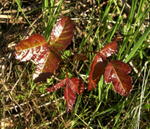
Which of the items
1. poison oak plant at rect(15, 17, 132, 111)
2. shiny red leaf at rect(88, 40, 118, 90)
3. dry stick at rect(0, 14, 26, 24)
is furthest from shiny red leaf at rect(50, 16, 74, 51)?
dry stick at rect(0, 14, 26, 24)

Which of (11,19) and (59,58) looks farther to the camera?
(11,19)

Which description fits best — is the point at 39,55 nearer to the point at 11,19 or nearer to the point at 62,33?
the point at 62,33

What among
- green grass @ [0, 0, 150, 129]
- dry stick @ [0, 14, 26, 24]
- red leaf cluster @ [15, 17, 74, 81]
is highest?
dry stick @ [0, 14, 26, 24]

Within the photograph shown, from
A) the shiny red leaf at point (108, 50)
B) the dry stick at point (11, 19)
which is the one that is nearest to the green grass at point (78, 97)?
the dry stick at point (11, 19)

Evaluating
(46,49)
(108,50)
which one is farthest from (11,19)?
(108,50)

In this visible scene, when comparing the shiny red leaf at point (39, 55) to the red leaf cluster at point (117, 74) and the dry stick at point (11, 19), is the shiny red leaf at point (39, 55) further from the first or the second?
the dry stick at point (11, 19)

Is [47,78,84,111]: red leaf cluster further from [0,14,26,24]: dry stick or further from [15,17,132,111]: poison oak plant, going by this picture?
[0,14,26,24]: dry stick

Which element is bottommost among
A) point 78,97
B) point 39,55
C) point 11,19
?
point 78,97

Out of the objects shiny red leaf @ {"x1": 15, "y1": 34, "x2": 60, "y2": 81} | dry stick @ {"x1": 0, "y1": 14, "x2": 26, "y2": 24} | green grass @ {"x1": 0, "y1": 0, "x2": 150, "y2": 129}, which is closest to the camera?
shiny red leaf @ {"x1": 15, "y1": 34, "x2": 60, "y2": 81}
